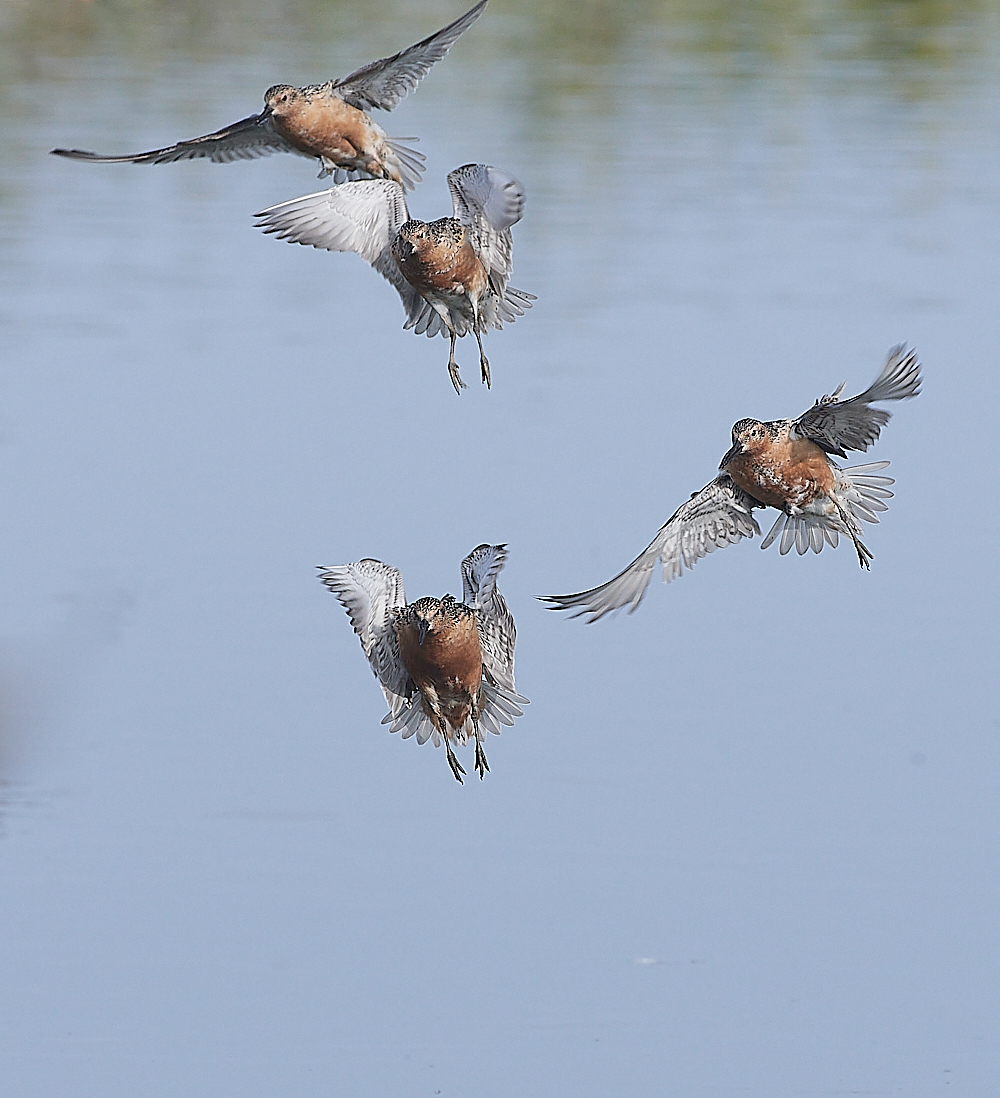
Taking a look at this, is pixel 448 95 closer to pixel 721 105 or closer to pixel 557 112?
pixel 557 112

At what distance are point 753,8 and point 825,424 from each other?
18483mm

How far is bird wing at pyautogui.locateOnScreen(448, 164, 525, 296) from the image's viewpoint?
5727 millimetres

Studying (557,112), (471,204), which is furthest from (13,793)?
(557,112)

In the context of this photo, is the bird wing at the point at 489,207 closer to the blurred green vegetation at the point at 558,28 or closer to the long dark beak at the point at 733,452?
the long dark beak at the point at 733,452

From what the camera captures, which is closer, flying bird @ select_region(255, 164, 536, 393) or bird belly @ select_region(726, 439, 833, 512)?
flying bird @ select_region(255, 164, 536, 393)

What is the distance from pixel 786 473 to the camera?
5828 millimetres

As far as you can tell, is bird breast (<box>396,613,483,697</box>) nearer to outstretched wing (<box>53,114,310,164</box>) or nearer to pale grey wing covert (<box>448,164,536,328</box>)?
pale grey wing covert (<box>448,164,536,328</box>)

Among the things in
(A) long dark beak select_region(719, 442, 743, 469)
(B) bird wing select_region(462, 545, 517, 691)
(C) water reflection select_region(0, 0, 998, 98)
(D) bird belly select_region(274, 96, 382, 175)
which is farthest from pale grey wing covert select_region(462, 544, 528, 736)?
(C) water reflection select_region(0, 0, 998, 98)

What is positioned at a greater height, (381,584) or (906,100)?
(381,584)

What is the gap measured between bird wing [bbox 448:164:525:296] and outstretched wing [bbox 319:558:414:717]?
2.80ft

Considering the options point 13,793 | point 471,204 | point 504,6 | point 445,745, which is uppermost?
point 471,204

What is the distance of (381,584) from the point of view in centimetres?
592

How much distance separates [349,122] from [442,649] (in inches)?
63.9

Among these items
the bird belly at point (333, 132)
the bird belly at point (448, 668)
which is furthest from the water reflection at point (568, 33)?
the bird belly at point (448, 668)
